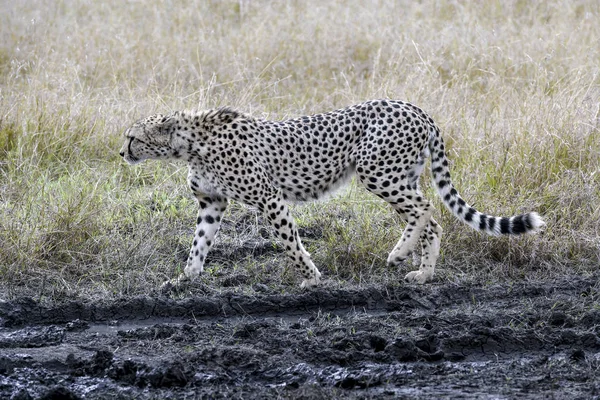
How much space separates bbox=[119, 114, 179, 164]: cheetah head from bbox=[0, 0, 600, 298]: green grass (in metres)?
0.60

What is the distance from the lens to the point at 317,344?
423 centimetres

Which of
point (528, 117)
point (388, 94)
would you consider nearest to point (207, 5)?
point (388, 94)

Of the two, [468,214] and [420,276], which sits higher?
[468,214]

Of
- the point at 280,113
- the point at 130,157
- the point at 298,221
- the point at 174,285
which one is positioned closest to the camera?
the point at 174,285

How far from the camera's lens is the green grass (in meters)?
5.73

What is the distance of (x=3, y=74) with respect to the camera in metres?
8.65

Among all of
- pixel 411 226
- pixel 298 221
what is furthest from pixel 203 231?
pixel 411 226

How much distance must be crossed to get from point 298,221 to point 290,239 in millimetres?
1063

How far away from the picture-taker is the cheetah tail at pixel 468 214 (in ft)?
17.5

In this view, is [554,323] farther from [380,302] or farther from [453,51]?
[453,51]

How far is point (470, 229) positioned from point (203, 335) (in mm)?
2164

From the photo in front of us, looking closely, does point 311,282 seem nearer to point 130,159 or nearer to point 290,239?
point 290,239

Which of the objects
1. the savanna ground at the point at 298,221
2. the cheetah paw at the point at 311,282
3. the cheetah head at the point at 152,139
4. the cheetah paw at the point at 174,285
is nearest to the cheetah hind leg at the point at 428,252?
the savanna ground at the point at 298,221

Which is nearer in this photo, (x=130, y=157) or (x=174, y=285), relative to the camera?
(x=174, y=285)
